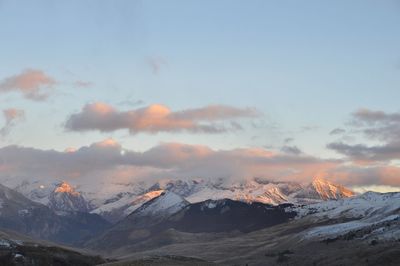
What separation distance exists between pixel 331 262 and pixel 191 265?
55.8 metres

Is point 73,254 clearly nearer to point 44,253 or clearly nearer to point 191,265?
point 44,253

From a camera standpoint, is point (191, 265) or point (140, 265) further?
point (191, 265)

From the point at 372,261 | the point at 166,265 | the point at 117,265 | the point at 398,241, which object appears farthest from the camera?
the point at 398,241

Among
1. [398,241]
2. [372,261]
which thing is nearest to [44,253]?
[372,261]

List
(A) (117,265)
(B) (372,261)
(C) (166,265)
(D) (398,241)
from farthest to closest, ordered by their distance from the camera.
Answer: (D) (398,241) < (B) (372,261) < (C) (166,265) < (A) (117,265)

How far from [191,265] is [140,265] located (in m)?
20.9

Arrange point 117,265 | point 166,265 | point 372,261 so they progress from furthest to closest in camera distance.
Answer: point 372,261 → point 166,265 → point 117,265

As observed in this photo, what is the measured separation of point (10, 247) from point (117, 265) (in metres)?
47.5

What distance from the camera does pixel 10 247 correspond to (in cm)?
17962

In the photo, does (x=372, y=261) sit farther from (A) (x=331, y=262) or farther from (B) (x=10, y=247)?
(B) (x=10, y=247)

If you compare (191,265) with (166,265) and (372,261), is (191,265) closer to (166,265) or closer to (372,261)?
(166,265)

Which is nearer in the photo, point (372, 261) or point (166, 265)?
point (166, 265)

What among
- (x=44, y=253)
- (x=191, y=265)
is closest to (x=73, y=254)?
(x=44, y=253)

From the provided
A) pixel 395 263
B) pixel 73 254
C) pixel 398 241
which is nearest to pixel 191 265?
pixel 73 254
